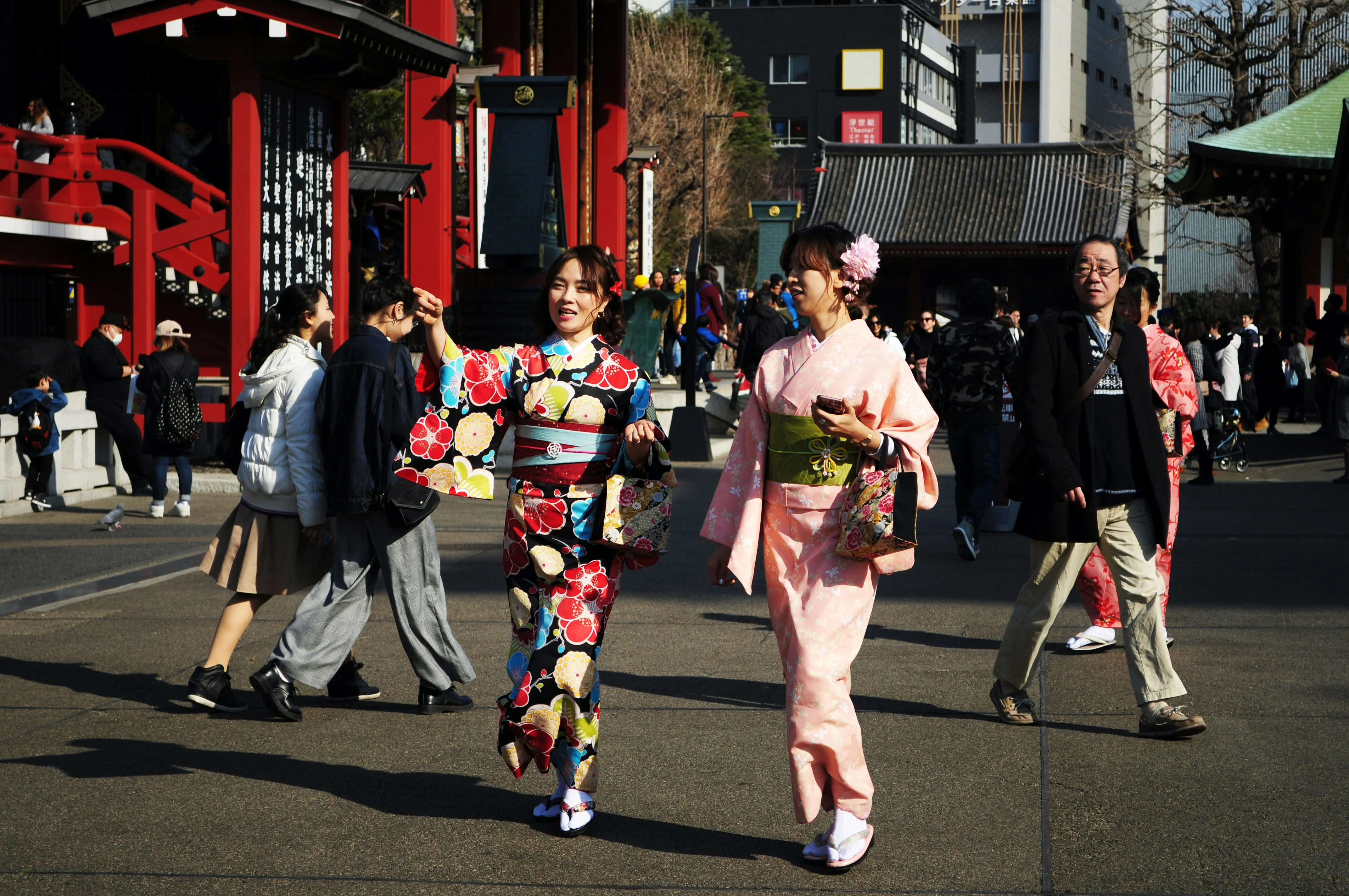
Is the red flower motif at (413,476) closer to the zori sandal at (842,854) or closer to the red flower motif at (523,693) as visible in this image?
the red flower motif at (523,693)

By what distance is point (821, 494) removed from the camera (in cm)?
385

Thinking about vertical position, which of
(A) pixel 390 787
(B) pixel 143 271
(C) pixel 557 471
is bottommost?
(A) pixel 390 787

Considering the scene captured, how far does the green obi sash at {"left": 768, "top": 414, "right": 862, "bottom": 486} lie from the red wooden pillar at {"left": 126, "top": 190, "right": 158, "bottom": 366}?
10703 millimetres

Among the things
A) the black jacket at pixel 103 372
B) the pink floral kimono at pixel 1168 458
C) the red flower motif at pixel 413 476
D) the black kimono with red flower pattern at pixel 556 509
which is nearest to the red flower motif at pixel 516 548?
the black kimono with red flower pattern at pixel 556 509

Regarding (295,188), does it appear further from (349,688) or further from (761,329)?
(349,688)

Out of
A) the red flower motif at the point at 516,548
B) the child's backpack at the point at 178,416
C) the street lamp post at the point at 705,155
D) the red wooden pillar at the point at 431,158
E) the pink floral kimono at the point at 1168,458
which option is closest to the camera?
the red flower motif at the point at 516,548

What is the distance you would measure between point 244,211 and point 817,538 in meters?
9.95

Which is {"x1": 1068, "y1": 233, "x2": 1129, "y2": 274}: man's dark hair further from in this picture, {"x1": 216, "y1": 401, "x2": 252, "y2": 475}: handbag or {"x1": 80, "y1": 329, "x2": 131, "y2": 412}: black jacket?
{"x1": 80, "y1": 329, "x2": 131, "y2": 412}: black jacket

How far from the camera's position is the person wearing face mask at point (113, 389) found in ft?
39.5

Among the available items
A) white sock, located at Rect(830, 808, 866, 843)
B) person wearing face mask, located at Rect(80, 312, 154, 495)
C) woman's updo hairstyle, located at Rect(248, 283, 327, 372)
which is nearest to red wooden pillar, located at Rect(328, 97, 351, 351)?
person wearing face mask, located at Rect(80, 312, 154, 495)

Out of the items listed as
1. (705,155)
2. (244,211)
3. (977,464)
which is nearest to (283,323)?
(977,464)

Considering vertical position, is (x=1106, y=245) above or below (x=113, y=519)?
above

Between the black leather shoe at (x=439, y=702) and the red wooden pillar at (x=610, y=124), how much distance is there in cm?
1782

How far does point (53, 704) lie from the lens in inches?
220
